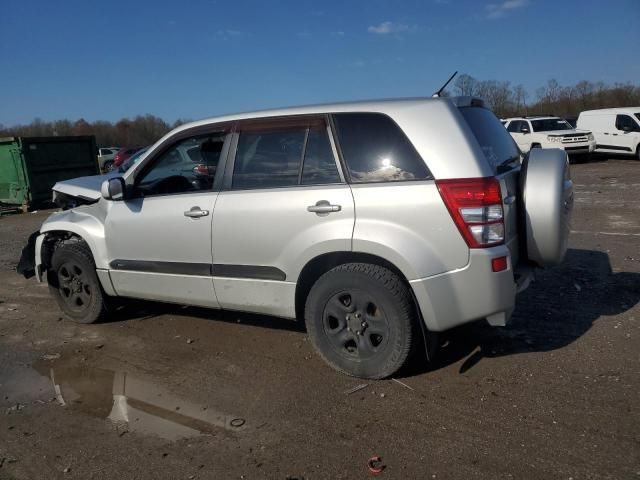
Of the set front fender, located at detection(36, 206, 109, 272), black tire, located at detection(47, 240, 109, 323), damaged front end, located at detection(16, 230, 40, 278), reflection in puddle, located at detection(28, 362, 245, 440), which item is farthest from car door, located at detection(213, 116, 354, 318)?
damaged front end, located at detection(16, 230, 40, 278)

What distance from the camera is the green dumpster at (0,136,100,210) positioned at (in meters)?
15.6

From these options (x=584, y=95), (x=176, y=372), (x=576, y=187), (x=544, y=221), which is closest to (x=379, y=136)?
(x=544, y=221)

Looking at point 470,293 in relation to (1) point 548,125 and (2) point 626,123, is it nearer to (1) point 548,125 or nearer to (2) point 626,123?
(2) point 626,123

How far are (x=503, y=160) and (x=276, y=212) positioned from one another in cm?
167

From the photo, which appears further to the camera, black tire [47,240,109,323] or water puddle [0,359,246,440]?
black tire [47,240,109,323]

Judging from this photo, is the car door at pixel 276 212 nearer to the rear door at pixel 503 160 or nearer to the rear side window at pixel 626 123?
the rear door at pixel 503 160

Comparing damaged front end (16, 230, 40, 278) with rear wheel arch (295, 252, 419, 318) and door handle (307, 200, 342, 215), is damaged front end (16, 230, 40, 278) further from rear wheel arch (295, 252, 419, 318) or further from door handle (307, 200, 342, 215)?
door handle (307, 200, 342, 215)

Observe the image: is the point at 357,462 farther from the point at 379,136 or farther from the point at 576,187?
the point at 576,187

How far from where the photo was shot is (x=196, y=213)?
14.1ft

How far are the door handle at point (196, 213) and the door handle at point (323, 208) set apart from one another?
949 mm

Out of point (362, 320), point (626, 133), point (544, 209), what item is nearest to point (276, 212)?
point (362, 320)

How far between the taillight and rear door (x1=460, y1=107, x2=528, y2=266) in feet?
0.39

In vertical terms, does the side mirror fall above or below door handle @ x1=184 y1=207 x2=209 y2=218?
above

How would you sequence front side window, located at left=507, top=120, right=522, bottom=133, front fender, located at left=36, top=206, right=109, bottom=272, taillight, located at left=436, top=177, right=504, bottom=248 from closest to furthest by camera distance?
taillight, located at left=436, top=177, right=504, bottom=248 → front fender, located at left=36, top=206, right=109, bottom=272 → front side window, located at left=507, top=120, right=522, bottom=133
